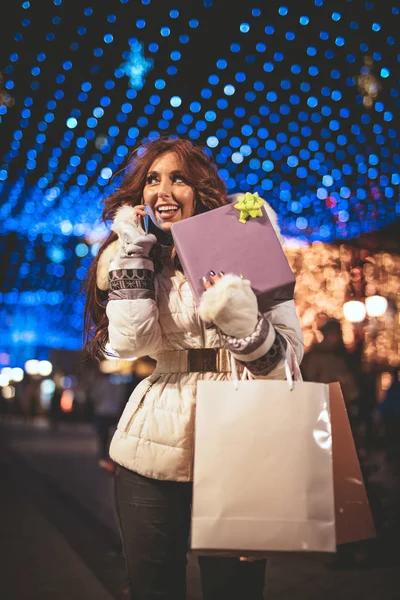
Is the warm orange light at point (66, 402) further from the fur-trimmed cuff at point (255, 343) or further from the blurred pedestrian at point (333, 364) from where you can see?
the fur-trimmed cuff at point (255, 343)

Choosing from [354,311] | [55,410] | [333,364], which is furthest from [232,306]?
[55,410]

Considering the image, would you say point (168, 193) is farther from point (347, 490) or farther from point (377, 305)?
point (377, 305)

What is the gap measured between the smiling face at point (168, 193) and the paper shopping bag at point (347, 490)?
Result: 94 centimetres

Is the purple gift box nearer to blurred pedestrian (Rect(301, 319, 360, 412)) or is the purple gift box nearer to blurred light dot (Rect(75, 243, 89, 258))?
blurred pedestrian (Rect(301, 319, 360, 412))

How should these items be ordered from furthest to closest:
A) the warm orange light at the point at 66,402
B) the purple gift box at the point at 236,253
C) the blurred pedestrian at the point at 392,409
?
the warm orange light at the point at 66,402 < the blurred pedestrian at the point at 392,409 < the purple gift box at the point at 236,253

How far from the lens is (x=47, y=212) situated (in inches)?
520

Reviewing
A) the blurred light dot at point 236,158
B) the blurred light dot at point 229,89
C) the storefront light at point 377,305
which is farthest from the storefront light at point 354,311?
the blurred light dot at point 229,89

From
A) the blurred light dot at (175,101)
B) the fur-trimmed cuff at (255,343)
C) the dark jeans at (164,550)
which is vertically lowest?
the dark jeans at (164,550)

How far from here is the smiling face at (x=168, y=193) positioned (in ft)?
8.07

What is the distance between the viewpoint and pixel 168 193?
8.10 feet

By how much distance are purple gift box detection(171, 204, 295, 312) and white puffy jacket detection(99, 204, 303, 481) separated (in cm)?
15

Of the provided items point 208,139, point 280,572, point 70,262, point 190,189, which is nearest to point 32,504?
point 280,572

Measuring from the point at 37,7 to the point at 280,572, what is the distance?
6396mm

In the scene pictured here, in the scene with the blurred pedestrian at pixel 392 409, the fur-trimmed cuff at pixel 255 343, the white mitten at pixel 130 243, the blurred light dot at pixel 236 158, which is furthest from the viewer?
the blurred pedestrian at pixel 392 409
